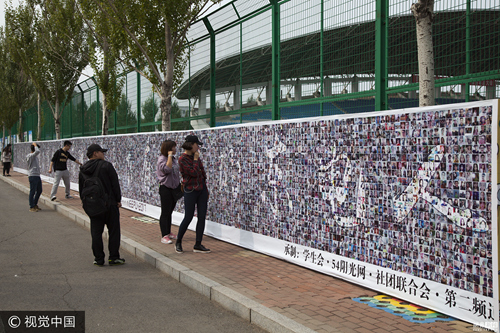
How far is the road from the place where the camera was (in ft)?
15.2

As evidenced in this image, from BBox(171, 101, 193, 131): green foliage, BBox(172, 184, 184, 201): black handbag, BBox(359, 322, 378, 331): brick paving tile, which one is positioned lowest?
BBox(359, 322, 378, 331): brick paving tile

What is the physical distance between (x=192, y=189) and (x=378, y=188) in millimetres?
3103

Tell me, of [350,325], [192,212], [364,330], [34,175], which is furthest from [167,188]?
[34,175]

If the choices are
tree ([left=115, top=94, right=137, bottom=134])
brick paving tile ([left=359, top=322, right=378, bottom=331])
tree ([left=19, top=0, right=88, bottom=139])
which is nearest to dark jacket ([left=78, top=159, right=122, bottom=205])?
brick paving tile ([left=359, top=322, right=378, bottom=331])

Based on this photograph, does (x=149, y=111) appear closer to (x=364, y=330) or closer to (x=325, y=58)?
(x=325, y=58)

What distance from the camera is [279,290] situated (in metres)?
5.35

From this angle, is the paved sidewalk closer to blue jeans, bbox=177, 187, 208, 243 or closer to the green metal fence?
blue jeans, bbox=177, 187, 208, 243

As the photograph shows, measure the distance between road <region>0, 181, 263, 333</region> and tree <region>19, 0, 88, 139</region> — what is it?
1899cm

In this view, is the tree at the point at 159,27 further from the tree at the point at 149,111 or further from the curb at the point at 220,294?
the curb at the point at 220,294

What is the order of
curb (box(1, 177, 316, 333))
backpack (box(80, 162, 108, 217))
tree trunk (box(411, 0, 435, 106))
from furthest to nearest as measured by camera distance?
backpack (box(80, 162, 108, 217)) < tree trunk (box(411, 0, 435, 106)) < curb (box(1, 177, 316, 333))

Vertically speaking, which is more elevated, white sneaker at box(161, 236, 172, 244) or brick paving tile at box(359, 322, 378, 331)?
white sneaker at box(161, 236, 172, 244)

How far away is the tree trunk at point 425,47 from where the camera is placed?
5.28 meters

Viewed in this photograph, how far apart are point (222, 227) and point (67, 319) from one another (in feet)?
12.6

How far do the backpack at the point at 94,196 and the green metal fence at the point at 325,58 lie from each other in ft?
13.4
